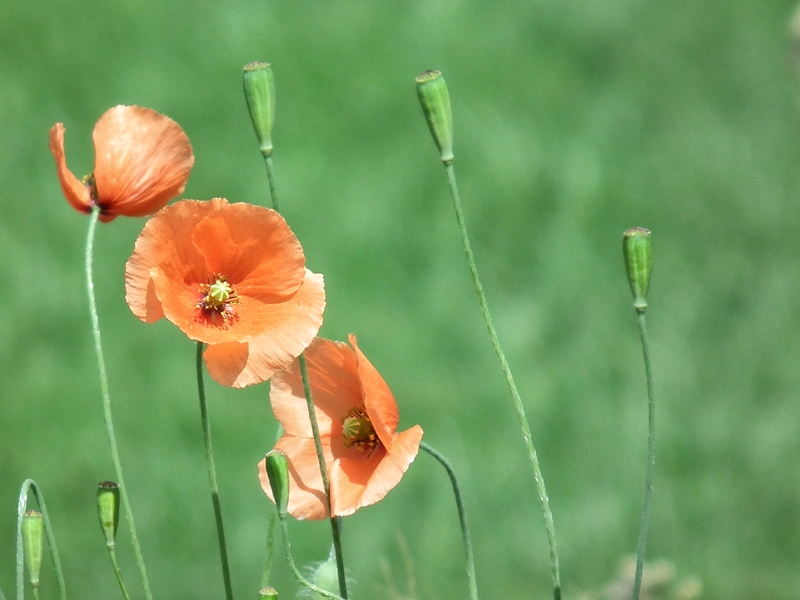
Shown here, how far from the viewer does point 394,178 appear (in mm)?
2979

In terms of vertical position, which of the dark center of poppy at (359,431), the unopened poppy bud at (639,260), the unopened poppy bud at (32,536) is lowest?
the unopened poppy bud at (32,536)

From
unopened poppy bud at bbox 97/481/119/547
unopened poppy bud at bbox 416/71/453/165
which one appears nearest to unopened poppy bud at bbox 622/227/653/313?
unopened poppy bud at bbox 416/71/453/165

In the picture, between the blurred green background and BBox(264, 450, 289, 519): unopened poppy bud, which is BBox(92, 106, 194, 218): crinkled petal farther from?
the blurred green background

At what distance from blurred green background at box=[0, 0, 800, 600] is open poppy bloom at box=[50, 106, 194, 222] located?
3.53ft

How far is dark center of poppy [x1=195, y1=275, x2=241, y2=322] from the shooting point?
877mm

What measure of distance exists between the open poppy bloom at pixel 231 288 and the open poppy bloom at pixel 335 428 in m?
0.05

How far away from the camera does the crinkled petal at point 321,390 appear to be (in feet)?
2.95

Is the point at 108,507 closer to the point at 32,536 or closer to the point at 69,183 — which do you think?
the point at 32,536

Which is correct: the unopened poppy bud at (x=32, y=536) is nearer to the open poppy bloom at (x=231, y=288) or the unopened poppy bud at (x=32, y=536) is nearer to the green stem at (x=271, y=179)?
the open poppy bloom at (x=231, y=288)

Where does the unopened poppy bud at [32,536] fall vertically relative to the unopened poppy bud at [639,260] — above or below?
below

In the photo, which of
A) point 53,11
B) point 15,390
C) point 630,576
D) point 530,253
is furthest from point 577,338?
point 53,11

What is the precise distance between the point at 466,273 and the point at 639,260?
1.97 meters

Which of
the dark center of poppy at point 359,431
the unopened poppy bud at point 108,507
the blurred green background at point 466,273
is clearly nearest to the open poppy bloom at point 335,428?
the dark center of poppy at point 359,431

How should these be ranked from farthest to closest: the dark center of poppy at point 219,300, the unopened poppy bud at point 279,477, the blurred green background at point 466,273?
the blurred green background at point 466,273 → the dark center of poppy at point 219,300 → the unopened poppy bud at point 279,477
